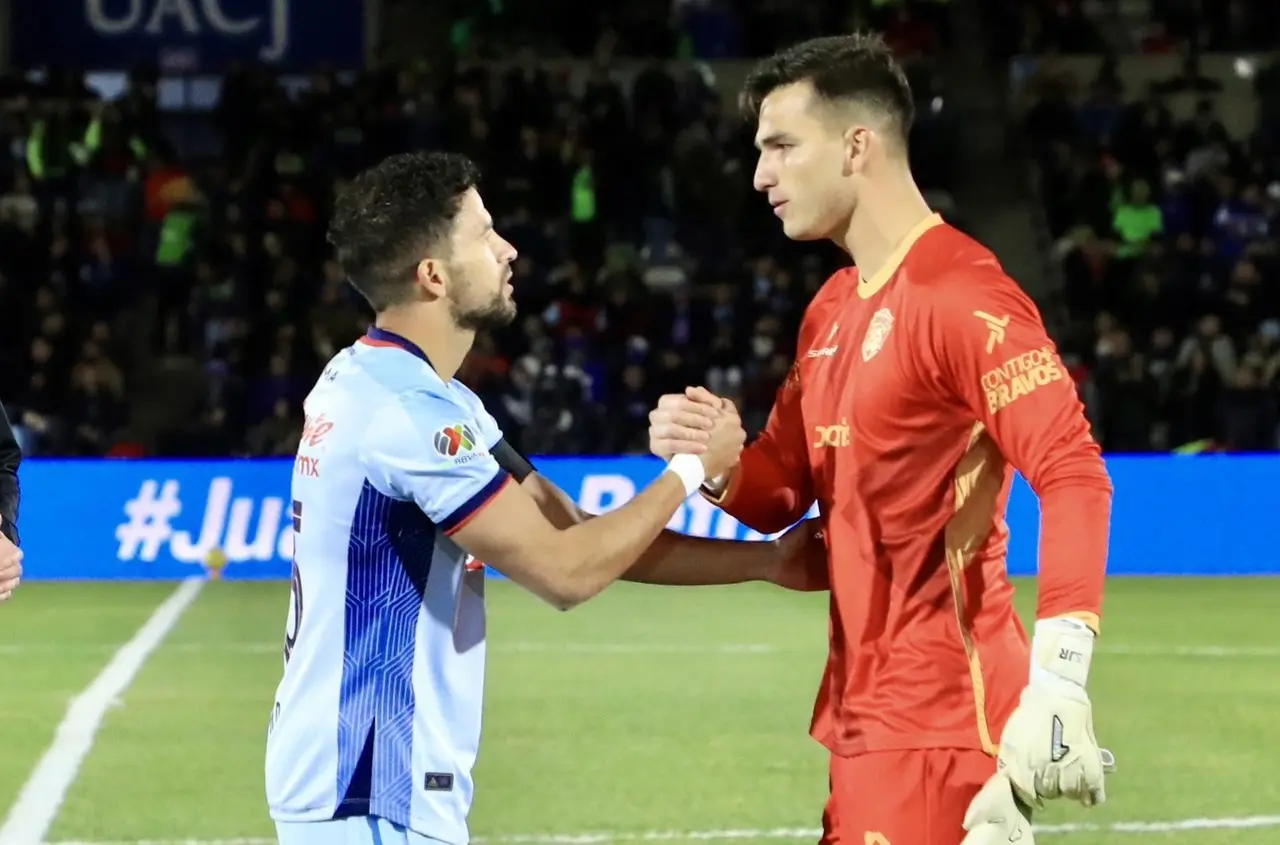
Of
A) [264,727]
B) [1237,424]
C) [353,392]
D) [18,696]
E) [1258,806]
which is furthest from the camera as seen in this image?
[1237,424]

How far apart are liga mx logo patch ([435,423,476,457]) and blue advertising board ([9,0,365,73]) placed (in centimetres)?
1909

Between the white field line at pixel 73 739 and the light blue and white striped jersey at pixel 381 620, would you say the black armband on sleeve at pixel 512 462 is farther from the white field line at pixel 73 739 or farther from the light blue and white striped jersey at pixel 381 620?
the white field line at pixel 73 739

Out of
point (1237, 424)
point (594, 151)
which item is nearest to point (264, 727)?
point (1237, 424)

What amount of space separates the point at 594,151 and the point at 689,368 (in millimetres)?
3539

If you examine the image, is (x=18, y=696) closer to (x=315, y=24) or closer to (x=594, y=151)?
(x=594, y=151)

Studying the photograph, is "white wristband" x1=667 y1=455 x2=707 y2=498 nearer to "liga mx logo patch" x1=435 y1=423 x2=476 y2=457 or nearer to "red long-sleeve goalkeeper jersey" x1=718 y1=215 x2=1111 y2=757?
"red long-sleeve goalkeeper jersey" x1=718 y1=215 x2=1111 y2=757

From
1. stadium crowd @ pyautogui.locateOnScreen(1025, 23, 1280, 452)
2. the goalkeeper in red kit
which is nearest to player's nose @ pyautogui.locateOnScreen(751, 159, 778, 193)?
the goalkeeper in red kit

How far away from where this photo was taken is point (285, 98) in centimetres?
2052

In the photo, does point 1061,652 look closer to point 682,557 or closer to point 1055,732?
point 1055,732

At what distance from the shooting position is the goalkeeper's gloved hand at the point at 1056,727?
10.9 feet

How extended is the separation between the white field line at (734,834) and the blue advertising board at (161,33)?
53.3ft

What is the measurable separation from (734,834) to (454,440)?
3740 mm

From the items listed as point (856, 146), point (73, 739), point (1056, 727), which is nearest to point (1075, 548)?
point (1056, 727)

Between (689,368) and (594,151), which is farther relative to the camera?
Answer: (594,151)
